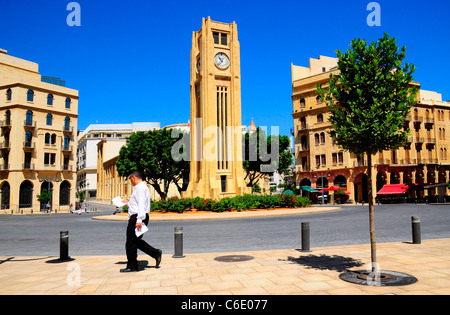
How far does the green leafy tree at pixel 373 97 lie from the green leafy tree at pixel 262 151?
3609 centimetres

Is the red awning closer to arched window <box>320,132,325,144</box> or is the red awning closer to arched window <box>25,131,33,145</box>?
arched window <box>320,132,325,144</box>

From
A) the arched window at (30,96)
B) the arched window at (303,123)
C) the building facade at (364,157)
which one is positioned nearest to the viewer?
the arched window at (30,96)

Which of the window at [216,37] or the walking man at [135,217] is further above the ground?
the window at [216,37]

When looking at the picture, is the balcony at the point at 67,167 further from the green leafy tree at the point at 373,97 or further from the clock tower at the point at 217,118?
the green leafy tree at the point at 373,97

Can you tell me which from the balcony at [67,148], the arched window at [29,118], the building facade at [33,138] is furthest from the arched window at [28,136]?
the balcony at [67,148]

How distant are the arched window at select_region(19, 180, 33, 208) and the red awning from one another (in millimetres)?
45997

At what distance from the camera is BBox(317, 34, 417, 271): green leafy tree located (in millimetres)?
5648

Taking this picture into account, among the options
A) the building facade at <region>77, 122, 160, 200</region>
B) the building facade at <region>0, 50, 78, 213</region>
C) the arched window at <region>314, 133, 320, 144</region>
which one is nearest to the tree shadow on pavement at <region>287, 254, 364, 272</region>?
the building facade at <region>0, 50, 78, 213</region>

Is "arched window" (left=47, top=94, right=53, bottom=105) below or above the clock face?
below

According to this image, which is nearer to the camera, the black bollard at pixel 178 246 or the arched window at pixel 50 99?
the black bollard at pixel 178 246

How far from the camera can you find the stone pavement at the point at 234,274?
5043mm

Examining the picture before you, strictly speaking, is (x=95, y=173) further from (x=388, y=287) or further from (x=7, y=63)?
(x=388, y=287)

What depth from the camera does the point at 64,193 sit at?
4550 centimetres

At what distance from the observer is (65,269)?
688 centimetres
